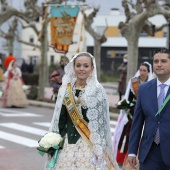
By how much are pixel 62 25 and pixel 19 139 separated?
21.6ft

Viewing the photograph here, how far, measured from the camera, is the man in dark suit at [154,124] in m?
4.66

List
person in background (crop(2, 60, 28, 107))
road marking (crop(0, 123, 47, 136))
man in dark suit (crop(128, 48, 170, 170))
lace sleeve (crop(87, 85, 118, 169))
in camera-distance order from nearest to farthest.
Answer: man in dark suit (crop(128, 48, 170, 170)) < lace sleeve (crop(87, 85, 118, 169)) < road marking (crop(0, 123, 47, 136)) < person in background (crop(2, 60, 28, 107))

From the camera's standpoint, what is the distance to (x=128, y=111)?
27.5 ft

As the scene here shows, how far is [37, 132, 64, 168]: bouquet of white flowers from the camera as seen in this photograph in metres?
5.27

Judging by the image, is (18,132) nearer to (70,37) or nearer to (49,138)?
(70,37)

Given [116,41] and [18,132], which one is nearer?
[18,132]

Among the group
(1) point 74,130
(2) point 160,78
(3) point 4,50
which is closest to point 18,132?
(1) point 74,130

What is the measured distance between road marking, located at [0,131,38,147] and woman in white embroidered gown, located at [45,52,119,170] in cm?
527

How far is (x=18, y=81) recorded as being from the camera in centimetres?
1820

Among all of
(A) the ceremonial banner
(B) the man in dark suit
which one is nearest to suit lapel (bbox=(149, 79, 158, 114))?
(B) the man in dark suit

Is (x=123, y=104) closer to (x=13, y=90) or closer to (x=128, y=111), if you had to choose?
(x=128, y=111)

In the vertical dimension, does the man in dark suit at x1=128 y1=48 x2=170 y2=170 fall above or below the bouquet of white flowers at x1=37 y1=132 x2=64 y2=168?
above

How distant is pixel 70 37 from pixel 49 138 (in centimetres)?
1219

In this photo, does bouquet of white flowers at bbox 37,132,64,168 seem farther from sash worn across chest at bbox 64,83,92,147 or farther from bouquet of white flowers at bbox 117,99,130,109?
bouquet of white flowers at bbox 117,99,130,109
